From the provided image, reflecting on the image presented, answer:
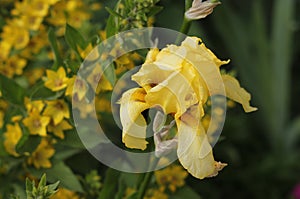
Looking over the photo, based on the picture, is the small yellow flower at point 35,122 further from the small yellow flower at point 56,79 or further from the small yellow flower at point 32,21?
the small yellow flower at point 32,21

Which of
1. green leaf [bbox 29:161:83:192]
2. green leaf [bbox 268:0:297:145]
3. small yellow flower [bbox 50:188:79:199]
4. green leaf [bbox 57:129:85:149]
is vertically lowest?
green leaf [bbox 268:0:297:145]

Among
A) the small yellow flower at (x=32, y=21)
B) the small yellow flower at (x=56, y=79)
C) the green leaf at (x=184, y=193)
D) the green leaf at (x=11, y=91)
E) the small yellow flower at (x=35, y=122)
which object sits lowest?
the green leaf at (x=184, y=193)

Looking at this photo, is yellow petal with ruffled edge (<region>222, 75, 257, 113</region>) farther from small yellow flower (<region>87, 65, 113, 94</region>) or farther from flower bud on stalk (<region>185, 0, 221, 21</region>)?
small yellow flower (<region>87, 65, 113, 94</region>)

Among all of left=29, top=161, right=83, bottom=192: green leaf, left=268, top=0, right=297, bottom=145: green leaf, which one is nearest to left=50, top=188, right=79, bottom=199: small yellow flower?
left=29, top=161, right=83, bottom=192: green leaf

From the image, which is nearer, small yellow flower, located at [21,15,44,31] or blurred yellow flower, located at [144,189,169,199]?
blurred yellow flower, located at [144,189,169,199]

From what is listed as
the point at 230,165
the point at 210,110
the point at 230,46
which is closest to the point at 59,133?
the point at 210,110

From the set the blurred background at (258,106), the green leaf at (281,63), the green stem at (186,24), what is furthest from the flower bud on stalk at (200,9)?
the green leaf at (281,63)

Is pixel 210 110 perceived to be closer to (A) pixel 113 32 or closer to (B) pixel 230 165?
(A) pixel 113 32

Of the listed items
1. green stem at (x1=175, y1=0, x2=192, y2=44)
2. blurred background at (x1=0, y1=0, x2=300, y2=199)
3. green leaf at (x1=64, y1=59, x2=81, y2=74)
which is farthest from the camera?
blurred background at (x1=0, y1=0, x2=300, y2=199)
